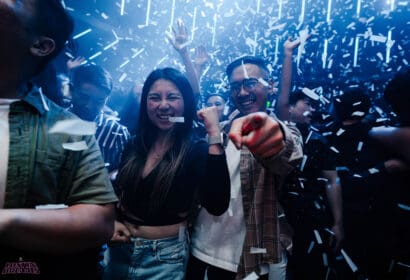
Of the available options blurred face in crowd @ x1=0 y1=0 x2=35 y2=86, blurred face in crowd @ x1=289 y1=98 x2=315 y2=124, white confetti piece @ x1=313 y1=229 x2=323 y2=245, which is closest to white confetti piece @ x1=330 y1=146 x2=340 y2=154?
blurred face in crowd @ x1=289 y1=98 x2=315 y2=124

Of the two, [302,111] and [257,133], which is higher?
[257,133]

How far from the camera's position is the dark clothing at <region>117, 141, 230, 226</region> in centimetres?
153

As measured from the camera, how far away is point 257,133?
0.99 m

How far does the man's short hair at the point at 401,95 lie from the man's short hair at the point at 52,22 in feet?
7.54

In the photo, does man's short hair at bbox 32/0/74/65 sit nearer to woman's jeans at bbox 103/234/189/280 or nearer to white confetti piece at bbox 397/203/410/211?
woman's jeans at bbox 103/234/189/280

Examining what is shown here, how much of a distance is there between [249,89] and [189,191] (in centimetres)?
93

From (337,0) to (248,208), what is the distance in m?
6.43

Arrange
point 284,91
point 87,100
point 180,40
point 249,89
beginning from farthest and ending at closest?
1. point 87,100
2. point 180,40
3. point 284,91
4. point 249,89

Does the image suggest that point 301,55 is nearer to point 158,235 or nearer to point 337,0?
point 337,0

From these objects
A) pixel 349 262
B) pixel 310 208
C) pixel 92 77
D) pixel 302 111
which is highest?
pixel 92 77

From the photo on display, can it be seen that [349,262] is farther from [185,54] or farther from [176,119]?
[185,54]

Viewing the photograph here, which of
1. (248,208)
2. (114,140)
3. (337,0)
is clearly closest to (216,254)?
(248,208)

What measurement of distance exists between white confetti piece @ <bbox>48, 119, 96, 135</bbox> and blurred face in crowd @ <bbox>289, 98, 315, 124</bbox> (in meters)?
2.76

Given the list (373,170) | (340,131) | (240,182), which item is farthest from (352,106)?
(240,182)
